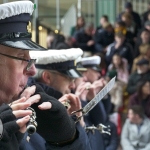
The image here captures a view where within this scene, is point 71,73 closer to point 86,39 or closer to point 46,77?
point 46,77

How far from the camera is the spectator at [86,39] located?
12711 millimetres

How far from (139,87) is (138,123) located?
3.77 ft

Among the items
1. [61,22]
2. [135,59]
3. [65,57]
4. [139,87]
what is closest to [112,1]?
[61,22]

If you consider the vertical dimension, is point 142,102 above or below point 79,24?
above

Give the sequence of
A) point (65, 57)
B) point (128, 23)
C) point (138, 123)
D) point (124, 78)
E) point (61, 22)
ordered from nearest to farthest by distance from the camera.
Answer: point (65, 57) → point (138, 123) → point (124, 78) → point (128, 23) → point (61, 22)

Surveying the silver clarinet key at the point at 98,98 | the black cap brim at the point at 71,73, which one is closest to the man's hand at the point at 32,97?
the silver clarinet key at the point at 98,98

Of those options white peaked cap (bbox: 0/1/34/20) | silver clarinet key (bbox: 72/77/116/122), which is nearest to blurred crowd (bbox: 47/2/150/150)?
silver clarinet key (bbox: 72/77/116/122)

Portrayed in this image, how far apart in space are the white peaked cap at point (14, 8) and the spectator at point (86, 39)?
10.1m

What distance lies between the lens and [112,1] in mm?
14961

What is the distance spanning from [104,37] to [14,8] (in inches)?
404

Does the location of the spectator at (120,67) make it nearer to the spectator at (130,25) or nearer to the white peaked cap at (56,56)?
the spectator at (130,25)

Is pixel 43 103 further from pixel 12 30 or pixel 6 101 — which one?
pixel 12 30

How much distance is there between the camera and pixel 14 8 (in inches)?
96.7

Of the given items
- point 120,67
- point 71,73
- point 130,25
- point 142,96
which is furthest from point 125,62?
point 71,73
